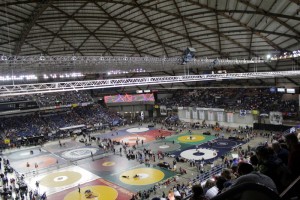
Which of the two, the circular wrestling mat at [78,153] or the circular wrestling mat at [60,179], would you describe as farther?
the circular wrestling mat at [78,153]

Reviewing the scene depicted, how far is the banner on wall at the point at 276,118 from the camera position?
40.8 m

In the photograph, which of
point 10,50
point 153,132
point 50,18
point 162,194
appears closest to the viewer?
point 162,194

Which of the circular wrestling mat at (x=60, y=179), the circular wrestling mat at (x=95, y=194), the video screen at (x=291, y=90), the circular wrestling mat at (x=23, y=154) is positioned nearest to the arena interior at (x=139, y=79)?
the circular wrestling mat at (x=95, y=194)

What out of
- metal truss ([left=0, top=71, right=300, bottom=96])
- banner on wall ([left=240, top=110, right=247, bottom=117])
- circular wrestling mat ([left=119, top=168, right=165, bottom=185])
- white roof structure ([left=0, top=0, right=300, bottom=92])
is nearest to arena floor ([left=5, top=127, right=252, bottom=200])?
circular wrestling mat ([left=119, top=168, right=165, bottom=185])

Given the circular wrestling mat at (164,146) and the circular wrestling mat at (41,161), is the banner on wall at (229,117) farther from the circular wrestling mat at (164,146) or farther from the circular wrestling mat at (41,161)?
the circular wrestling mat at (41,161)

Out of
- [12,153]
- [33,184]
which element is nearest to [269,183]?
[33,184]

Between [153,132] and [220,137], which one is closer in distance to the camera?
[220,137]

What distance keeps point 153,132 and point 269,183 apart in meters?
45.8

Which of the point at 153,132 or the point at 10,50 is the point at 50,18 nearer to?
the point at 10,50

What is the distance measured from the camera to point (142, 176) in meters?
25.9

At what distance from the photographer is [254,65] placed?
43125mm

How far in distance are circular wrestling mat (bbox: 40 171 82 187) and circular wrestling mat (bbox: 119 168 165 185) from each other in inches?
194

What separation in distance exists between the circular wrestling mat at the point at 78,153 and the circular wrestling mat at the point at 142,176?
384 inches

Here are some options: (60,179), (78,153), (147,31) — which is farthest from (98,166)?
(147,31)
